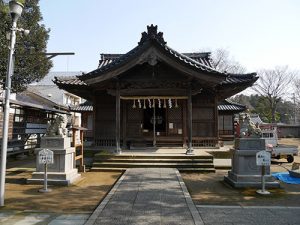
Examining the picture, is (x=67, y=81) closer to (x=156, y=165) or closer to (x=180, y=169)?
(x=156, y=165)

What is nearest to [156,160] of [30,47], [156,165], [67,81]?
[156,165]

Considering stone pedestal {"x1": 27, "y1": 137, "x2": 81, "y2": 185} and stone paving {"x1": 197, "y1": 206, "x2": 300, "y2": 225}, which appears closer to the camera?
stone paving {"x1": 197, "y1": 206, "x2": 300, "y2": 225}

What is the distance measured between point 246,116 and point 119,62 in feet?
21.9

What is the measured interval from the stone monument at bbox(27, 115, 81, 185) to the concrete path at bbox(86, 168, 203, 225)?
82.7 inches

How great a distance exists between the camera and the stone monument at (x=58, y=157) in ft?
32.7

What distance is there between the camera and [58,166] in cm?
1021

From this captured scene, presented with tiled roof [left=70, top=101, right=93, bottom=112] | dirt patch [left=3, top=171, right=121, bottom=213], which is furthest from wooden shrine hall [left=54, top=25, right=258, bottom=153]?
tiled roof [left=70, top=101, right=93, bottom=112]

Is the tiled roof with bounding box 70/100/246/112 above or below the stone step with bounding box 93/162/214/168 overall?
above

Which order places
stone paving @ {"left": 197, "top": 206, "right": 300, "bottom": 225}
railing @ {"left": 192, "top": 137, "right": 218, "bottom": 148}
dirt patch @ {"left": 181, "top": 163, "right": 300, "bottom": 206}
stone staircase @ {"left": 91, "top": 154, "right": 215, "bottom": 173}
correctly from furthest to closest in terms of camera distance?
railing @ {"left": 192, "top": 137, "right": 218, "bottom": 148} < stone staircase @ {"left": 91, "top": 154, "right": 215, "bottom": 173} < dirt patch @ {"left": 181, "top": 163, "right": 300, "bottom": 206} < stone paving @ {"left": 197, "top": 206, "right": 300, "bottom": 225}

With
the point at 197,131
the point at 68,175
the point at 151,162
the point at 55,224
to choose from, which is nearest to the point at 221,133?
the point at 197,131

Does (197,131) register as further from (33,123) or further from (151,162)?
(33,123)

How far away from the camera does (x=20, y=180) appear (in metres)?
10.6

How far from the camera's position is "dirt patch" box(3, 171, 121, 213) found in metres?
7.17

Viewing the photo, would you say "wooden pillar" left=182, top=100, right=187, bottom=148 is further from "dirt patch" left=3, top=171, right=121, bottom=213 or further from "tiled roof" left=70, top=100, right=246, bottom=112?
"tiled roof" left=70, top=100, right=246, bottom=112
